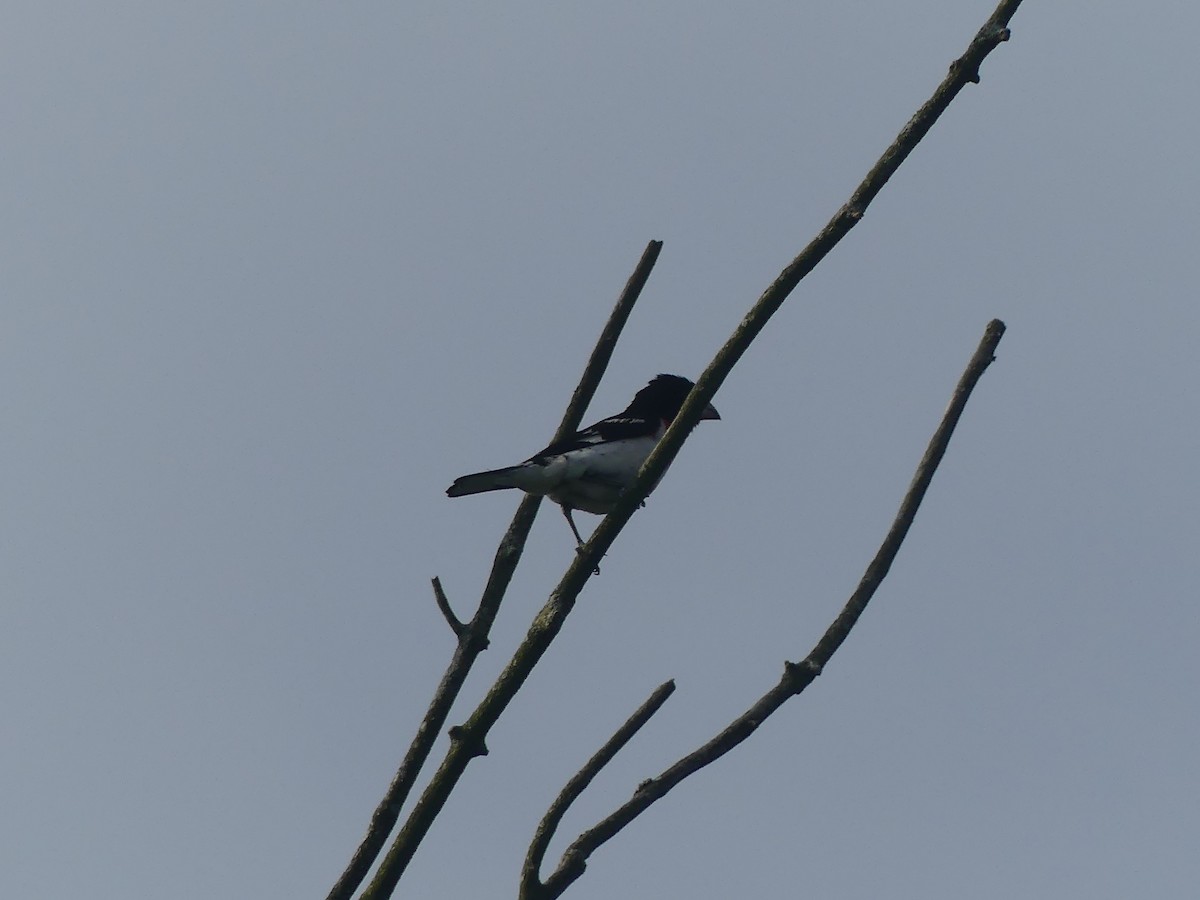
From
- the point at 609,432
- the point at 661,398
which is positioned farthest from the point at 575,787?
the point at 661,398

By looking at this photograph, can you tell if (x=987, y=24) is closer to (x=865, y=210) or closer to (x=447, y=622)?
(x=865, y=210)

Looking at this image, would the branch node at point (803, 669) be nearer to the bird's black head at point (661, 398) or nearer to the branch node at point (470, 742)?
the branch node at point (470, 742)

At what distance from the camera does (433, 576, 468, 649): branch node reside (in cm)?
681

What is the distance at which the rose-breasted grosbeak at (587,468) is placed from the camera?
9234mm

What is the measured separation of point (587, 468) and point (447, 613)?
9.83 ft

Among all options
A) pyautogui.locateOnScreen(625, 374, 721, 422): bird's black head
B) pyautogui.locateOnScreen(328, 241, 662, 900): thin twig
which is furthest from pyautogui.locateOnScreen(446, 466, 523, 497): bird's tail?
pyautogui.locateOnScreen(625, 374, 721, 422): bird's black head

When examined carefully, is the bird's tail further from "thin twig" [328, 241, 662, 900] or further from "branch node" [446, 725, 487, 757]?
"branch node" [446, 725, 487, 757]

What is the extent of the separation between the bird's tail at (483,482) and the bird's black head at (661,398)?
76.5 inches

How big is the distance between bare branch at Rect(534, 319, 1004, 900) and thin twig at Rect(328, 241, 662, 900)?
1.95 ft

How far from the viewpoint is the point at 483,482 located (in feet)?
30.1

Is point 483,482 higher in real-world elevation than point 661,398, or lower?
lower

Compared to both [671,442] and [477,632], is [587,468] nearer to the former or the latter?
[477,632]

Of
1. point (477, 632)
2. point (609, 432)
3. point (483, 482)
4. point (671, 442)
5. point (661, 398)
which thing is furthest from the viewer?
point (661, 398)

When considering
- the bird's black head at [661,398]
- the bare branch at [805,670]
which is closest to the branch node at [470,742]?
the bare branch at [805,670]
